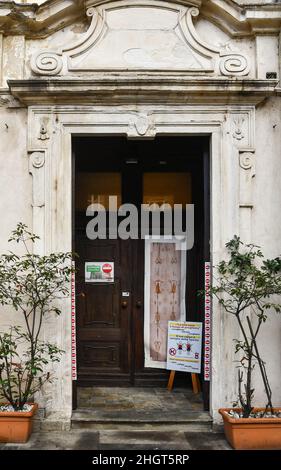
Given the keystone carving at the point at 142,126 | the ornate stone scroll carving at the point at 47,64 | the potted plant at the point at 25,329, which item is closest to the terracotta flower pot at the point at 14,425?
the potted plant at the point at 25,329

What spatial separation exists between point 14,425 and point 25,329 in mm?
1137

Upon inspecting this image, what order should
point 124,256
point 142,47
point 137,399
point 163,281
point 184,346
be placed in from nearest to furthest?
point 142,47 → point 137,399 → point 184,346 → point 163,281 → point 124,256

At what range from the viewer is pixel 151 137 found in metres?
6.52

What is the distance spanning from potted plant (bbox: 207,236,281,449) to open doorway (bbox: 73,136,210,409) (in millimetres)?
1467

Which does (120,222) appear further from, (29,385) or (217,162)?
(29,385)

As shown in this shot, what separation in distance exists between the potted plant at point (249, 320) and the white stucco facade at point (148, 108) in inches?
6.3

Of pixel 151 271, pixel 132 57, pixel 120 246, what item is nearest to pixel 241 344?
pixel 151 271

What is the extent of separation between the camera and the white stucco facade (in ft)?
21.0

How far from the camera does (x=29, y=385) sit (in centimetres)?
590

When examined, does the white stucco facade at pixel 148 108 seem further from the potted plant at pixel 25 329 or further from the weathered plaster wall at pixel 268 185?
the potted plant at pixel 25 329

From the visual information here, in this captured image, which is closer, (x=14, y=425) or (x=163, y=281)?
(x=14, y=425)

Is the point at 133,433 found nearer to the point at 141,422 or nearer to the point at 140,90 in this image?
the point at 141,422

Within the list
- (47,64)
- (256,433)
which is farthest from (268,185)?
(47,64)
